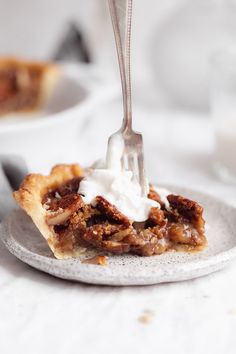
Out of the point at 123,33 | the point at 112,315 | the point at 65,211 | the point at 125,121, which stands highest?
the point at 123,33

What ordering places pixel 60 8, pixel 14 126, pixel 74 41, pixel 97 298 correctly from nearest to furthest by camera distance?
pixel 97 298 → pixel 14 126 → pixel 74 41 → pixel 60 8

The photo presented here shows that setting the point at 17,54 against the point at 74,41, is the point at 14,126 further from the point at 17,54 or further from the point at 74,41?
the point at 17,54

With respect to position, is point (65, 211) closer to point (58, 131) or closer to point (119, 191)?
point (119, 191)

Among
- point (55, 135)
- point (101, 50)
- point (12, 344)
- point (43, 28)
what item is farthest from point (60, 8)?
point (12, 344)

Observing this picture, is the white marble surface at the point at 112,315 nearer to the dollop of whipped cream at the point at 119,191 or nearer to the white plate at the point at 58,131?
the dollop of whipped cream at the point at 119,191

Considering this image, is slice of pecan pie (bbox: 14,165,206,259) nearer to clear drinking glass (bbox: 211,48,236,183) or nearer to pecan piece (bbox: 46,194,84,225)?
pecan piece (bbox: 46,194,84,225)

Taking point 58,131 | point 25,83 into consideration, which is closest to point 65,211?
point 58,131
